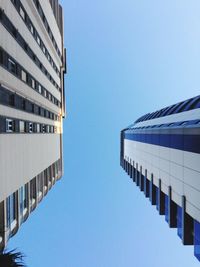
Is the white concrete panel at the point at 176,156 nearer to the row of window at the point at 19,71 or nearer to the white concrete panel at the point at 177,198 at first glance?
the white concrete panel at the point at 177,198

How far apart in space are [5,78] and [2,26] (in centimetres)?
464

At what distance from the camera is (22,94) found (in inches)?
1261

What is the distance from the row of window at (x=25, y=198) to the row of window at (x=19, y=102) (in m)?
9.47

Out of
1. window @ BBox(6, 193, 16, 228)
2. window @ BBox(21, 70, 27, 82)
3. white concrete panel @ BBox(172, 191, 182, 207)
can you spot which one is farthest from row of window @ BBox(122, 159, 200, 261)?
window @ BBox(21, 70, 27, 82)

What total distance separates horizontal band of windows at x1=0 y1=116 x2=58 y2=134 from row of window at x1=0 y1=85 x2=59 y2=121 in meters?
1.54

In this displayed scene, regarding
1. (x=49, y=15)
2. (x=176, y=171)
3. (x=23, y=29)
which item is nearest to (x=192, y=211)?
(x=176, y=171)

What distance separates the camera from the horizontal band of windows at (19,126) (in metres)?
25.0

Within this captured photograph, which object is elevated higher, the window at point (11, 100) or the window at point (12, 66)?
the window at point (12, 66)

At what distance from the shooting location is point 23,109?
3259 cm

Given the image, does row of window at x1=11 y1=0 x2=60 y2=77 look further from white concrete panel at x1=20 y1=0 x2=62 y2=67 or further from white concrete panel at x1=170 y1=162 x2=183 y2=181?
white concrete panel at x1=170 y1=162 x2=183 y2=181

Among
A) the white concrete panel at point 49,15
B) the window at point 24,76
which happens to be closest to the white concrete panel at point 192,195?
the window at point 24,76

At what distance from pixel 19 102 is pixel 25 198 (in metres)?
12.1

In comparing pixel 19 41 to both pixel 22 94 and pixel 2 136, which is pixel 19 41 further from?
pixel 2 136

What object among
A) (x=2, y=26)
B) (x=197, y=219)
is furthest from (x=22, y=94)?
(x=197, y=219)
